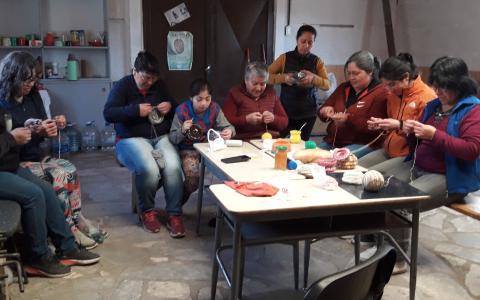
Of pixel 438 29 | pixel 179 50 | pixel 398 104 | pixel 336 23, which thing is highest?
pixel 336 23

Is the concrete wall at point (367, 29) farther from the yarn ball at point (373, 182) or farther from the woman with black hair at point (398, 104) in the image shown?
the yarn ball at point (373, 182)

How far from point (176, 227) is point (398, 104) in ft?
5.57

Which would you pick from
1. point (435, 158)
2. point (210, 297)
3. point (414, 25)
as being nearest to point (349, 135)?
point (435, 158)

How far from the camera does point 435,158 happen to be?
2.82 metres

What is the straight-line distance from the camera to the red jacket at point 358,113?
343 cm

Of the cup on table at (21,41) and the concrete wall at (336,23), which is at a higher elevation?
the concrete wall at (336,23)

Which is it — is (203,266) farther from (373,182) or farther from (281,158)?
(373,182)

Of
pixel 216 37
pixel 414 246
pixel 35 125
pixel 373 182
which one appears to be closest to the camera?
pixel 373 182

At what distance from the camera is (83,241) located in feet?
10.2

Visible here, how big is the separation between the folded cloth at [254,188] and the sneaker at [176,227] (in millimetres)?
1251

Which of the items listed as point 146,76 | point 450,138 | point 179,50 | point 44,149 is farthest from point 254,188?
point 179,50

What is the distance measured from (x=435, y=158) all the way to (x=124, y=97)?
2.14 metres

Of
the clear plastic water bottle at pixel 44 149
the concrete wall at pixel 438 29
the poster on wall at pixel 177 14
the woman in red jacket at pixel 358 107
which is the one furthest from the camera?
the poster on wall at pixel 177 14

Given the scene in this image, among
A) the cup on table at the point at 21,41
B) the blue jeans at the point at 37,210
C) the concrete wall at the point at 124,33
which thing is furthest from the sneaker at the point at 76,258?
the cup on table at the point at 21,41
